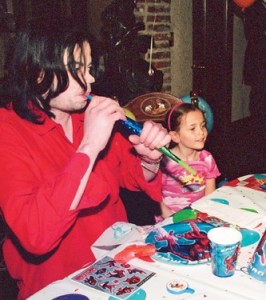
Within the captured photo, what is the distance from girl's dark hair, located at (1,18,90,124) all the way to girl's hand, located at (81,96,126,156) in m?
0.12

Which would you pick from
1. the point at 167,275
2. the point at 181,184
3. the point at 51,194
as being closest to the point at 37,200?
the point at 51,194

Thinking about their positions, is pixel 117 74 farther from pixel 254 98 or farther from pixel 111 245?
pixel 254 98

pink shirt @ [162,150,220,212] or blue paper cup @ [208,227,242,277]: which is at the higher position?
blue paper cup @ [208,227,242,277]

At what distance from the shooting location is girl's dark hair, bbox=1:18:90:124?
55.1 inches

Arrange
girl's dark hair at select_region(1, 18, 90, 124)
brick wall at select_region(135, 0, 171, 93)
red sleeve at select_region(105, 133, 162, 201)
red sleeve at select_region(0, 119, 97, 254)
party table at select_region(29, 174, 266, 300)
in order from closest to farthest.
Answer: party table at select_region(29, 174, 266, 300)
red sleeve at select_region(0, 119, 97, 254)
girl's dark hair at select_region(1, 18, 90, 124)
red sleeve at select_region(105, 133, 162, 201)
brick wall at select_region(135, 0, 171, 93)

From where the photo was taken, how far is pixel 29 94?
151 centimetres

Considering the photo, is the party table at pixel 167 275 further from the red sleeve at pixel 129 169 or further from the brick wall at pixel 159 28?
the brick wall at pixel 159 28

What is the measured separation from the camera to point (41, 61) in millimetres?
1408

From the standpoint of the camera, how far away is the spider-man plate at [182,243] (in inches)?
49.2

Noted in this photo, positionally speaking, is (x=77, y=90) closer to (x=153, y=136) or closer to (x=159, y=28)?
(x=153, y=136)

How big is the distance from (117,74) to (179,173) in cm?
136

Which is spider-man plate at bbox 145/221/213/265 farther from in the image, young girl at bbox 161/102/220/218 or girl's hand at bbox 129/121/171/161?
young girl at bbox 161/102/220/218

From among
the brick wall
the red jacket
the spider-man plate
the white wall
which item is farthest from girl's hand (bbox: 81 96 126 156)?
the white wall

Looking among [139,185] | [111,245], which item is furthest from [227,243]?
[139,185]
